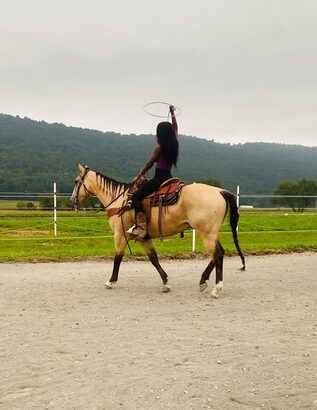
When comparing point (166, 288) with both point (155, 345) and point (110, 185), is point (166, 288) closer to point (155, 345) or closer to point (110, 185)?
A: point (110, 185)

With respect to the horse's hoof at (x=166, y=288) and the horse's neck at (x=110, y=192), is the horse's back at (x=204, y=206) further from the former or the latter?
the horse's neck at (x=110, y=192)

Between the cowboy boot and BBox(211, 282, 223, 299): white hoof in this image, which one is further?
the cowboy boot

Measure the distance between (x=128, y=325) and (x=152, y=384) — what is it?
2175 millimetres

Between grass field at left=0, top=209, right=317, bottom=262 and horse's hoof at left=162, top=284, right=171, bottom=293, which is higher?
horse's hoof at left=162, top=284, right=171, bottom=293

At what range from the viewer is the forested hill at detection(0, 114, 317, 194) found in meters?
99.4

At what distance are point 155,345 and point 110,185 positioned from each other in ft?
16.3

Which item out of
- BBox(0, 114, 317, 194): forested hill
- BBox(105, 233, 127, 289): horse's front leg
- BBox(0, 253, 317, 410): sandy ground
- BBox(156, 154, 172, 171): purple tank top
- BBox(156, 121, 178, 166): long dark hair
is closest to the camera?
BBox(0, 253, 317, 410): sandy ground

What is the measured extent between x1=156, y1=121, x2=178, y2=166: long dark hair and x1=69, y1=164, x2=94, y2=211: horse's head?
2.07 m

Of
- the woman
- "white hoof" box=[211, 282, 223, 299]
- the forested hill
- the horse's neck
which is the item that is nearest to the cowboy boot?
the woman

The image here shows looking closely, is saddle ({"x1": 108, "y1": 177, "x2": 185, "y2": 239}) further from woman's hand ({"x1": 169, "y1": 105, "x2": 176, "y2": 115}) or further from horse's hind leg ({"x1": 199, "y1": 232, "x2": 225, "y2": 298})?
woman's hand ({"x1": 169, "y1": 105, "x2": 176, "y2": 115})

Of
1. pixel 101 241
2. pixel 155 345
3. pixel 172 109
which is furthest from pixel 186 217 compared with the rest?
pixel 101 241

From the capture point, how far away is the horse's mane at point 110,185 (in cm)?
1018

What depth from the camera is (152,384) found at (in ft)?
15.3

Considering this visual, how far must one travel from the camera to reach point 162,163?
9.27 m
